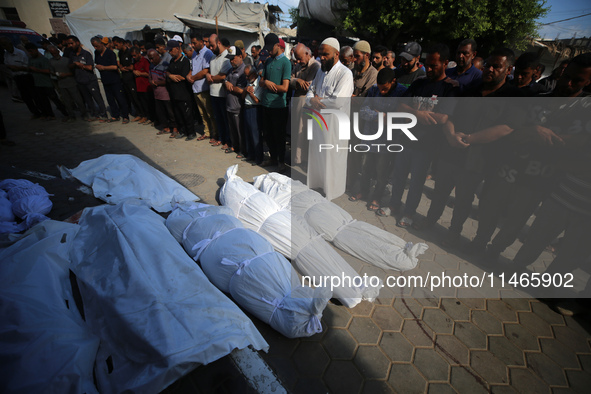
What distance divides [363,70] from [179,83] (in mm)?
3761

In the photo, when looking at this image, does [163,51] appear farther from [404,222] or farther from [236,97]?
[404,222]

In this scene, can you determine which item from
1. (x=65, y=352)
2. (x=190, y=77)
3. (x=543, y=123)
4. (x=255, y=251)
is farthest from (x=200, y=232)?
(x=190, y=77)

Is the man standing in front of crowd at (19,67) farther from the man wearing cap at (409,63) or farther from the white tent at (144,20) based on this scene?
the man wearing cap at (409,63)

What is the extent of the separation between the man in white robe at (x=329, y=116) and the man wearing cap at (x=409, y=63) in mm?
727

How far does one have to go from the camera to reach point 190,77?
5.03m

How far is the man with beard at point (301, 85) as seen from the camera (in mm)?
3850

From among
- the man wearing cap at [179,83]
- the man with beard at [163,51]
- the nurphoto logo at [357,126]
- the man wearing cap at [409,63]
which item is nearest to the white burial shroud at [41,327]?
the nurphoto logo at [357,126]

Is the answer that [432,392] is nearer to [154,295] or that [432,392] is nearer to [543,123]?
[154,295]

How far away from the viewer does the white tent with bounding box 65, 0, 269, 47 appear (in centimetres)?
1318

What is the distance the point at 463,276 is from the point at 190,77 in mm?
5502

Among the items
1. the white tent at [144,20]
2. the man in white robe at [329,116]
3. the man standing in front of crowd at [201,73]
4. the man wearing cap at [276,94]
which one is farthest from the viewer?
the white tent at [144,20]

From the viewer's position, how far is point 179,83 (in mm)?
A: 5242

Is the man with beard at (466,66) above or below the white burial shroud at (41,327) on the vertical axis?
above

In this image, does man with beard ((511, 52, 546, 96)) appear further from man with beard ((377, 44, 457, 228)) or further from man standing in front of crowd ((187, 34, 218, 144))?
man standing in front of crowd ((187, 34, 218, 144))
